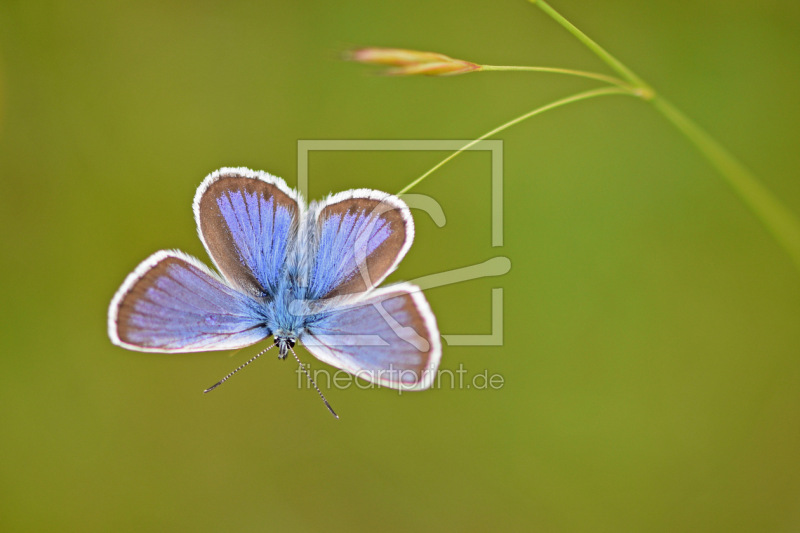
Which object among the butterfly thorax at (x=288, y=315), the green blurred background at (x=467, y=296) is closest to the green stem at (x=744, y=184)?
the butterfly thorax at (x=288, y=315)

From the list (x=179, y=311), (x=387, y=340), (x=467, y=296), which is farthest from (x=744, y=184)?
(x=467, y=296)

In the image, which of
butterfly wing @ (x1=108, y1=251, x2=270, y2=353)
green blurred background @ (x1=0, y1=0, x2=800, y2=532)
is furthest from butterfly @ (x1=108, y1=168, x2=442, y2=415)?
green blurred background @ (x1=0, y1=0, x2=800, y2=532)

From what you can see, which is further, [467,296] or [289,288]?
[467,296]

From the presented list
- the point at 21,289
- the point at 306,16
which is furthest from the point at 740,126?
the point at 21,289

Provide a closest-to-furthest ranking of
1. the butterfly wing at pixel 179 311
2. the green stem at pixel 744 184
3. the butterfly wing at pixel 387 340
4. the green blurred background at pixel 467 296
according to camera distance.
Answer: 1. the green stem at pixel 744 184
2. the butterfly wing at pixel 387 340
3. the butterfly wing at pixel 179 311
4. the green blurred background at pixel 467 296

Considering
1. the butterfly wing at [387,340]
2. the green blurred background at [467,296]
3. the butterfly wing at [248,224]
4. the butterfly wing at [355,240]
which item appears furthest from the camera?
the green blurred background at [467,296]

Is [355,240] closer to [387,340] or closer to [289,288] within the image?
[289,288]

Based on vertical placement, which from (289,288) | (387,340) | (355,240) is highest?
(355,240)

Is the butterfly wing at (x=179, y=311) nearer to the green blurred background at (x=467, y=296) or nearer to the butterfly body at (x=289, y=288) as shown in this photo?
the butterfly body at (x=289, y=288)
